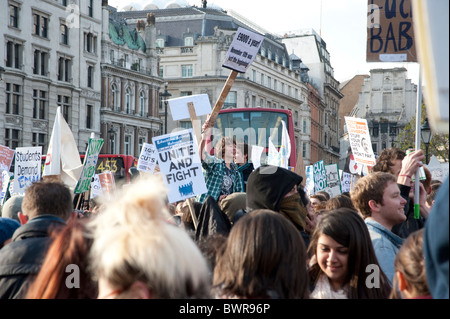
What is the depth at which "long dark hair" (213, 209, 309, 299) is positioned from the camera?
315 cm

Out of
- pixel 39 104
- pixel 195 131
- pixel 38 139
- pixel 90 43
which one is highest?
pixel 90 43

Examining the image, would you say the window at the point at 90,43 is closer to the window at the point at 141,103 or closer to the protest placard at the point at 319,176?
the window at the point at 141,103

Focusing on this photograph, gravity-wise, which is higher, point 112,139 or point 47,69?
point 47,69

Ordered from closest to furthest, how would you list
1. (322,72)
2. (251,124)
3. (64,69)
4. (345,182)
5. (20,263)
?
(20,263) < (345,182) < (251,124) < (64,69) < (322,72)

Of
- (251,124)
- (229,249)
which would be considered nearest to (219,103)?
(229,249)

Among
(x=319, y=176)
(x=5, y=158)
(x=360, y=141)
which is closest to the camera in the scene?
(x=360, y=141)

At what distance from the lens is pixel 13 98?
4853 centimetres

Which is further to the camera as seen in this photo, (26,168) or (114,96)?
(114,96)

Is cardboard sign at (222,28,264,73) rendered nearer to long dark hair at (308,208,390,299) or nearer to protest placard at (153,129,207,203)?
protest placard at (153,129,207,203)

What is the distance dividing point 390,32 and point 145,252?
19.1ft

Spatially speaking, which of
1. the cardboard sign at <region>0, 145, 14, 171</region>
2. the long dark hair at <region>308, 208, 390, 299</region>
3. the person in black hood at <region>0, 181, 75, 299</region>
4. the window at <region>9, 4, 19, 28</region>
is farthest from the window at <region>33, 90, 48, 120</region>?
the long dark hair at <region>308, 208, 390, 299</region>

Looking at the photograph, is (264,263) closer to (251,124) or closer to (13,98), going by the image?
(251,124)
